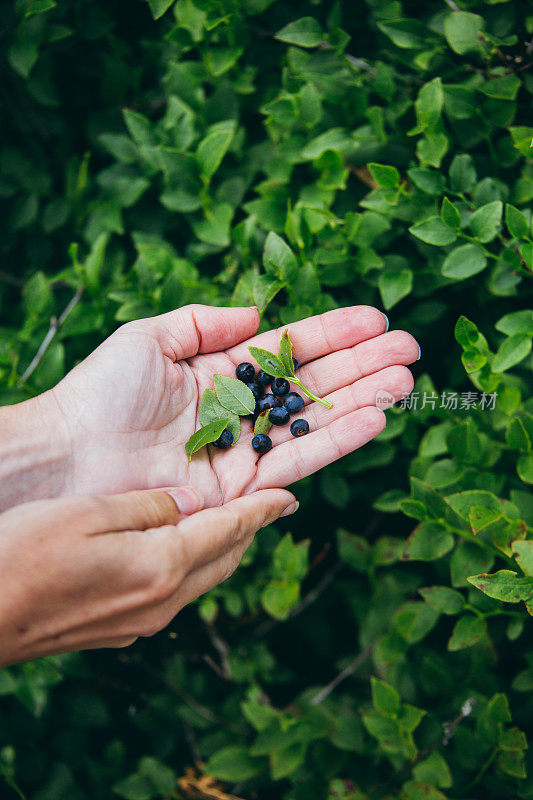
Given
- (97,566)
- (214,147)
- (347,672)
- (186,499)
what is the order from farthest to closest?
(347,672) < (214,147) < (186,499) < (97,566)

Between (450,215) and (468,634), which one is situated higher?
(450,215)

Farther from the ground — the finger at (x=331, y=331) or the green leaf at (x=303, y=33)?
the green leaf at (x=303, y=33)

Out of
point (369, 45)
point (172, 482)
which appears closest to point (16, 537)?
point (172, 482)

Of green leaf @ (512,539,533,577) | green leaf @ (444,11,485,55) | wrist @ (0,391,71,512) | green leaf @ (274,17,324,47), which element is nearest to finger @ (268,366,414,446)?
green leaf @ (512,539,533,577)

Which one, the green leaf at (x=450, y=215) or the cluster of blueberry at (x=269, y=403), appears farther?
the cluster of blueberry at (x=269, y=403)

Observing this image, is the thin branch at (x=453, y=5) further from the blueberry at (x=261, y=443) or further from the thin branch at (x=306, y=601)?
the thin branch at (x=306, y=601)

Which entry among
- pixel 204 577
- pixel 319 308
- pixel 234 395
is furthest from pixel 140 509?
pixel 319 308

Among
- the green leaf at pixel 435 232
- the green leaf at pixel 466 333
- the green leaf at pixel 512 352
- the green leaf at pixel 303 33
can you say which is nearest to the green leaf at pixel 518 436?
the green leaf at pixel 512 352

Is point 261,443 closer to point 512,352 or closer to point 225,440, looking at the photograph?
point 225,440
